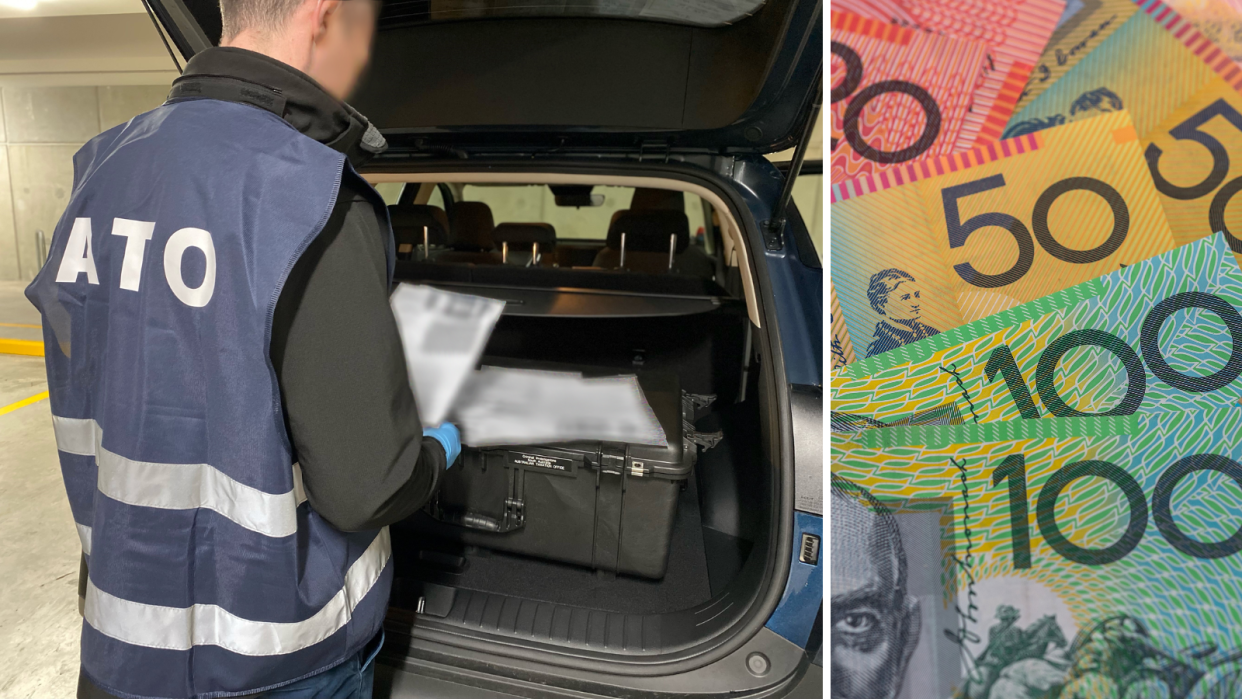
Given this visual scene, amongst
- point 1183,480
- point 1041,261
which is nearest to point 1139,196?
point 1041,261

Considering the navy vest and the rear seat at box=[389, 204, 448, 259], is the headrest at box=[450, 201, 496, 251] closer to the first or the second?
the rear seat at box=[389, 204, 448, 259]

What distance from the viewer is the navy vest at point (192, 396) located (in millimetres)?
707

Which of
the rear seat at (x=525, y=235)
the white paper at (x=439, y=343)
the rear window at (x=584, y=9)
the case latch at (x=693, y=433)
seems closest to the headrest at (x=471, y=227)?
the rear seat at (x=525, y=235)

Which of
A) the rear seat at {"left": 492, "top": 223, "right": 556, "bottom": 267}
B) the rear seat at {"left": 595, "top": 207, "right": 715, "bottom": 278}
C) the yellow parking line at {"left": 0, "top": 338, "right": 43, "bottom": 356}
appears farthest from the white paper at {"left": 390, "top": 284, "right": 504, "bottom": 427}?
the yellow parking line at {"left": 0, "top": 338, "right": 43, "bottom": 356}

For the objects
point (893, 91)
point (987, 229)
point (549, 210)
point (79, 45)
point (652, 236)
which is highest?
point (79, 45)

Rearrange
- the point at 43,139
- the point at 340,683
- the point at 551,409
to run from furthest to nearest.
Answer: the point at 43,139 → the point at 551,409 → the point at 340,683

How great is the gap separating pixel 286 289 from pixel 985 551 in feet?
2.55

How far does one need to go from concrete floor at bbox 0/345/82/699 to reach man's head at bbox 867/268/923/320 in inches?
84.5

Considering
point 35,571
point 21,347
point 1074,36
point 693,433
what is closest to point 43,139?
point 21,347

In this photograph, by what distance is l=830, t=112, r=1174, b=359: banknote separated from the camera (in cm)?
45

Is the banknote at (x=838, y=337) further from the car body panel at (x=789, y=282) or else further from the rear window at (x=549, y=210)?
the rear window at (x=549, y=210)

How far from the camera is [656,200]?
294cm

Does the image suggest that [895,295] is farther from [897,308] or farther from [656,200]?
[656,200]

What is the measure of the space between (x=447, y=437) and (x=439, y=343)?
174 mm
